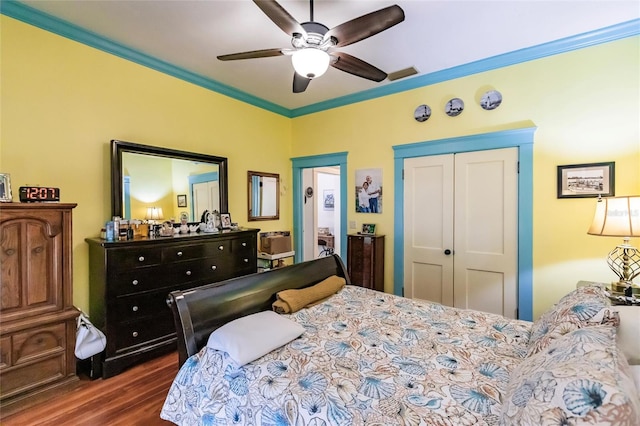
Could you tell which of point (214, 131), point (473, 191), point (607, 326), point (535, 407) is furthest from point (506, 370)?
point (214, 131)

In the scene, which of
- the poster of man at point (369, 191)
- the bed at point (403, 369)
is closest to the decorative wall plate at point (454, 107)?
the poster of man at point (369, 191)

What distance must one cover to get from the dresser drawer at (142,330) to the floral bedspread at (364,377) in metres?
1.25

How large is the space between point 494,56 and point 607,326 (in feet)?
9.28

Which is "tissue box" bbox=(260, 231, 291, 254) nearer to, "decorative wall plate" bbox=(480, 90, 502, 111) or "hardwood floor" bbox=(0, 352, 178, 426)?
"hardwood floor" bbox=(0, 352, 178, 426)

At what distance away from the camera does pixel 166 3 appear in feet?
7.38

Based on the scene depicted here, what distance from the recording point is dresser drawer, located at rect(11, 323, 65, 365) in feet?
6.76

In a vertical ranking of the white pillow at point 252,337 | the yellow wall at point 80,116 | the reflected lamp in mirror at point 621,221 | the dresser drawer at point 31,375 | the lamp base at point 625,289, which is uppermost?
the yellow wall at point 80,116

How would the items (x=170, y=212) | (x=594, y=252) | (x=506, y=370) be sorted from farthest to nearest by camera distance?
(x=170, y=212), (x=594, y=252), (x=506, y=370)

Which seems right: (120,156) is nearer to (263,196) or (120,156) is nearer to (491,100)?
(263,196)

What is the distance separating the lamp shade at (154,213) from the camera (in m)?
3.04

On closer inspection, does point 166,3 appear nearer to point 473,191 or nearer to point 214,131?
point 214,131

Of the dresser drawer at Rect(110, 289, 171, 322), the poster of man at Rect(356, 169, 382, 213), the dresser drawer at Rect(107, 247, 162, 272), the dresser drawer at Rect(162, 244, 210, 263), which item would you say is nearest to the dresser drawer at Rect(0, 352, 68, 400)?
the dresser drawer at Rect(110, 289, 171, 322)

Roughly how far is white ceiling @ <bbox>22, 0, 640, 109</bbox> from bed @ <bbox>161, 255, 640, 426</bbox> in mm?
2109

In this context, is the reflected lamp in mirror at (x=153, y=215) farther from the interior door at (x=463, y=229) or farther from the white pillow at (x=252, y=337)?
the interior door at (x=463, y=229)
